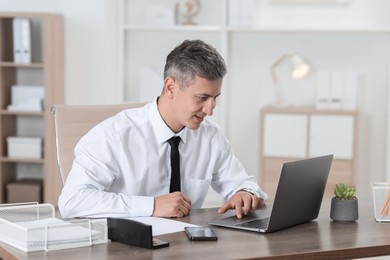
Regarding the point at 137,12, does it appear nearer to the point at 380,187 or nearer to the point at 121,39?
the point at 121,39

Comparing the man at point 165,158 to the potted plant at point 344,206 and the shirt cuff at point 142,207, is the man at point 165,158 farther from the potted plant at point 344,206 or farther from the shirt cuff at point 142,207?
the potted plant at point 344,206

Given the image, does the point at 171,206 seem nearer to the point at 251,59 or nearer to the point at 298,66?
the point at 298,66

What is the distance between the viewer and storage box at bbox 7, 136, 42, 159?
544 cm

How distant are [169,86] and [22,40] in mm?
3046

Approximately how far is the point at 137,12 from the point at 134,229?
399 centimetres

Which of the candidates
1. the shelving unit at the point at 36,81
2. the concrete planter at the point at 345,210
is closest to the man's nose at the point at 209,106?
the concrete planter at the point at 345,210

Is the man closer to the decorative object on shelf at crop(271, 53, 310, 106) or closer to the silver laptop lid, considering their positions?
the silver laptop lid

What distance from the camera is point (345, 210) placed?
238cm

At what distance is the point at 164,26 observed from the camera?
568 cm

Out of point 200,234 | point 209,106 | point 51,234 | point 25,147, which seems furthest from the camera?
point 25,147

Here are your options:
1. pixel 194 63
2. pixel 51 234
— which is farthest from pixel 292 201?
pixel 51 234

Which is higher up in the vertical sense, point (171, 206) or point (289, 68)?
point (289, 68)

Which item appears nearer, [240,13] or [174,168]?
[174,168]

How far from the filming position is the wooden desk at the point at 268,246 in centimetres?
192
